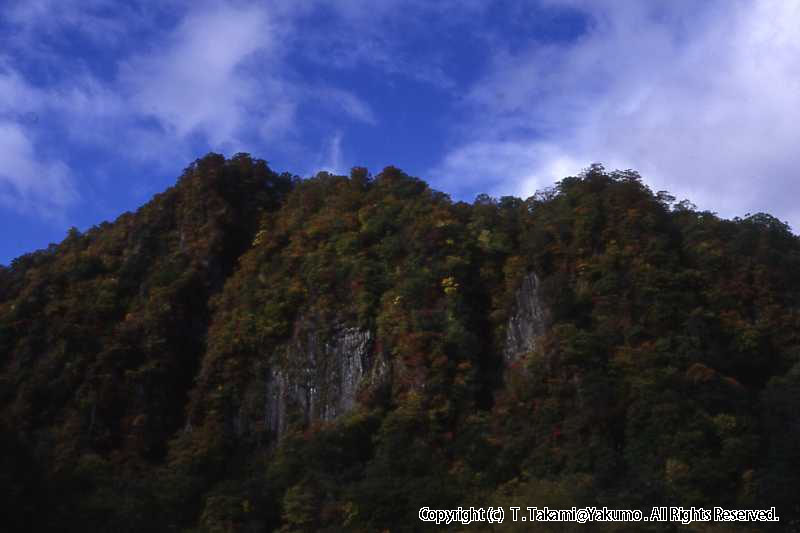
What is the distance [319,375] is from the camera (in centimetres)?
3089

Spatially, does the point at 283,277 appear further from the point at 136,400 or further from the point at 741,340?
the point at 741,340

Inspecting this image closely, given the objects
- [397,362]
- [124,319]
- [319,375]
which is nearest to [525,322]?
[397,362]

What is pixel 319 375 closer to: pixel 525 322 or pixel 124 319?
pixel 525 322

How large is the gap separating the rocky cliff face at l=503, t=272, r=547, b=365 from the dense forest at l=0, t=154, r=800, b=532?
0.27ft

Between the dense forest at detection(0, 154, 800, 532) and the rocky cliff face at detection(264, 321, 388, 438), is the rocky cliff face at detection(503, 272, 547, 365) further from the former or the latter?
the rocky cliff face at detection(264, 321, 388, 438)

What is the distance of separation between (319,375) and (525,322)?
24.8 feet

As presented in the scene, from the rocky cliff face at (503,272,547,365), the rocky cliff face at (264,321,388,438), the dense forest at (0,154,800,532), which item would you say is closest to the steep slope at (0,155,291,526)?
the dense forest at (0,154,800,532)

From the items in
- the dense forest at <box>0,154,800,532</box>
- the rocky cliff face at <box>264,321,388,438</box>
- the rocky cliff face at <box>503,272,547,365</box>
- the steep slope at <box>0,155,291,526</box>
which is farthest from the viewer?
the steep slope at <box>0,155,291,526</box>

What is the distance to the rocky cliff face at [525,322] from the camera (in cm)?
2955

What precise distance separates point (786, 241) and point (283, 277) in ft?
63.4

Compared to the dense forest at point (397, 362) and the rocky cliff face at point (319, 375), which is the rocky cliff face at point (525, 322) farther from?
the rocky cliff face at point (319, 375)

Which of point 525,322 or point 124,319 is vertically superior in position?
point 124,319

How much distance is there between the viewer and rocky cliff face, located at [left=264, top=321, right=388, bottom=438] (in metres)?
30.0

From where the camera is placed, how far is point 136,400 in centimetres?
3284
